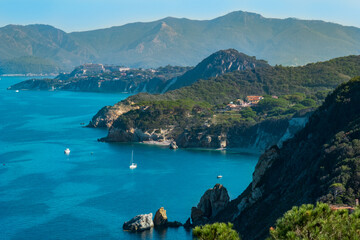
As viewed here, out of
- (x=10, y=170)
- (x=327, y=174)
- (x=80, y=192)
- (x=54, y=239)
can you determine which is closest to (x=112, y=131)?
(x=10, y=170)

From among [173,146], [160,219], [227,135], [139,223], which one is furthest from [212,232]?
[227,135]

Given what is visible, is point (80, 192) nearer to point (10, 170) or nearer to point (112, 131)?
point (10, 170)

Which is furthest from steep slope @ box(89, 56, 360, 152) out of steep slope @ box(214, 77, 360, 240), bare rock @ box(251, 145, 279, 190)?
bare rock @ box(251, 145, 279, 190)

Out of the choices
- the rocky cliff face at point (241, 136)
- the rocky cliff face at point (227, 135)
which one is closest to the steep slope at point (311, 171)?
the rocky cliff face at point (227, 135)

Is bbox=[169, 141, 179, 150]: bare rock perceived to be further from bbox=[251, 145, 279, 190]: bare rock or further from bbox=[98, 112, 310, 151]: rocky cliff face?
bbox=[251, 145, 279, 190]: bare rock

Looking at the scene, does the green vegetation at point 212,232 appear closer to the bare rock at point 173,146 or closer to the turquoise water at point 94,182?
the turquoise water at point 94,182
